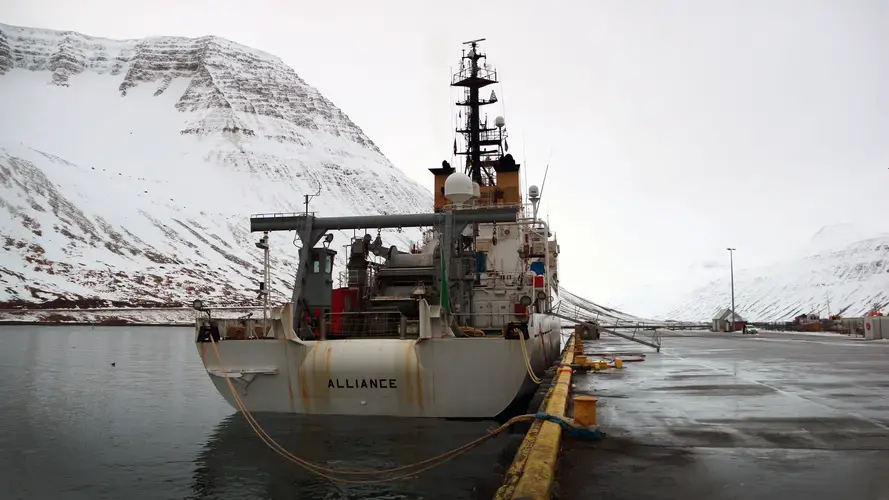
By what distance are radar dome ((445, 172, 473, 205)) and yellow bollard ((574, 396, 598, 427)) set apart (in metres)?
10.1

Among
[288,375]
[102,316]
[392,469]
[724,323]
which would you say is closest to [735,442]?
[392,469]

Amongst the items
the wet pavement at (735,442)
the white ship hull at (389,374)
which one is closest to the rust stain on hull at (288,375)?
the white ship hull at (389,374)

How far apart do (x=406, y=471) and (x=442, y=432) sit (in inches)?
110

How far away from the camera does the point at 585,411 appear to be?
27.2ft

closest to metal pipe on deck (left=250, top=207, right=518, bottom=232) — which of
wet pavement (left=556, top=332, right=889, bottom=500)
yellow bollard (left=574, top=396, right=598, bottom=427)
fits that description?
wet pavement (left=556, top=332, right=889, bottom=500)

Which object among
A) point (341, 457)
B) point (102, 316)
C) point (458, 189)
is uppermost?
point (458, 189)


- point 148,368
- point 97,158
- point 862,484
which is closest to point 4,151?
point 97,158

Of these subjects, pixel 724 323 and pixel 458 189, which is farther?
pixel 724 323

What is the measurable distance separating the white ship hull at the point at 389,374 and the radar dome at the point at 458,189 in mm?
5587

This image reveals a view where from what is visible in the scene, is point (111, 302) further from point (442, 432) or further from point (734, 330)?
point (442, 432)

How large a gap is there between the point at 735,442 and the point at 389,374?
668cm

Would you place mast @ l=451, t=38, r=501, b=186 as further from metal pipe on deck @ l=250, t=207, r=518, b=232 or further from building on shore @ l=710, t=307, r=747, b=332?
building on shore @ l=710, t=307, r=747, b=332

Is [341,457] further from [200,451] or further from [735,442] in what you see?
[735,442]

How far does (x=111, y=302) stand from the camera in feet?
368
